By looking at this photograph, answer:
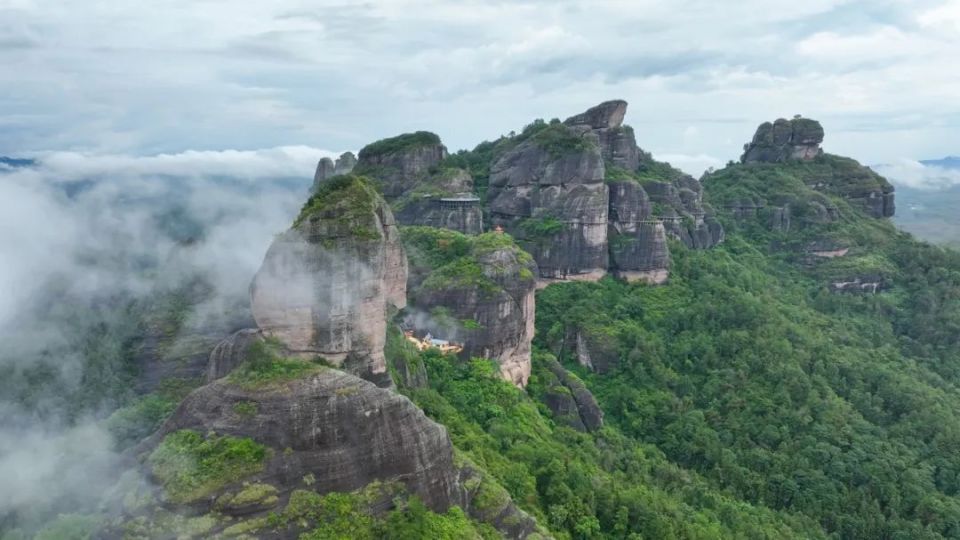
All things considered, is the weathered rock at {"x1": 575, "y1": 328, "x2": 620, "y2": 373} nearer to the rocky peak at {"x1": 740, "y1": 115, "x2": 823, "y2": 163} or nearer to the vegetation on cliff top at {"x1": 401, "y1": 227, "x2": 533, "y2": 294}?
the vegetation on cliff top at {"x1": 401, "y1": 227, "x2": 533, "y2": 294}

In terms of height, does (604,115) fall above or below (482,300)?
above

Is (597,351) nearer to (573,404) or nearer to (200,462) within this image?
(573,404)

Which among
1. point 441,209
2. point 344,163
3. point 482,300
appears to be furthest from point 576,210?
point 344,163

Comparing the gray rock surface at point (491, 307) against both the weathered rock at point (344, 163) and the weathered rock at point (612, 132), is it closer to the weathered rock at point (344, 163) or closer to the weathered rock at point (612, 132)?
the weathered rock at point (612, 132)

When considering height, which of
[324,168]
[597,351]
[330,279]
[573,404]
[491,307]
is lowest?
[573,404]

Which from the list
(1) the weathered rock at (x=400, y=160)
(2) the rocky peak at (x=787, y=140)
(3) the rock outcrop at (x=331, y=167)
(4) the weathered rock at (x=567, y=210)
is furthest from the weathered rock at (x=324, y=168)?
(2) the rocky peak at (x=787, y=140)

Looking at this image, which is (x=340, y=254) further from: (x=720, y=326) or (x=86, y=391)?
(x=720, y=326)
